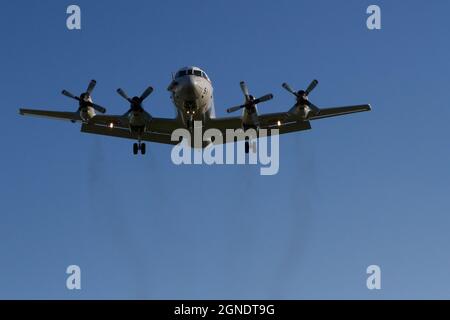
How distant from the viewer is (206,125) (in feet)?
137

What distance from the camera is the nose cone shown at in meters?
39.3

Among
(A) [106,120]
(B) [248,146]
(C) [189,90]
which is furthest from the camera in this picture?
(B) [248,146]

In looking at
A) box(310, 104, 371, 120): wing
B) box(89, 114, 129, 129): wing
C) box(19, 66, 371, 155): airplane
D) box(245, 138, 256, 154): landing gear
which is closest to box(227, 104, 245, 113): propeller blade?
box(19, 66, 371, 155): airplane

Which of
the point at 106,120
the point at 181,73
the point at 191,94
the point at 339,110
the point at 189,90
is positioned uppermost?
the point at 181,73

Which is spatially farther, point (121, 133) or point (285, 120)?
point (121, 133)

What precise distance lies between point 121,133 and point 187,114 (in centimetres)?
570

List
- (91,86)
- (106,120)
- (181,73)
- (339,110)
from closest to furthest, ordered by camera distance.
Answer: (181,73), (106,120), (91,86), (339,110)

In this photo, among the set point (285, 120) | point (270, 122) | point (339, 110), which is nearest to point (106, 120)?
point (270, 122)

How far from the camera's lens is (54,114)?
42469 millimetres

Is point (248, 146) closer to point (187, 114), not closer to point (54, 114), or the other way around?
point (187, 114)
